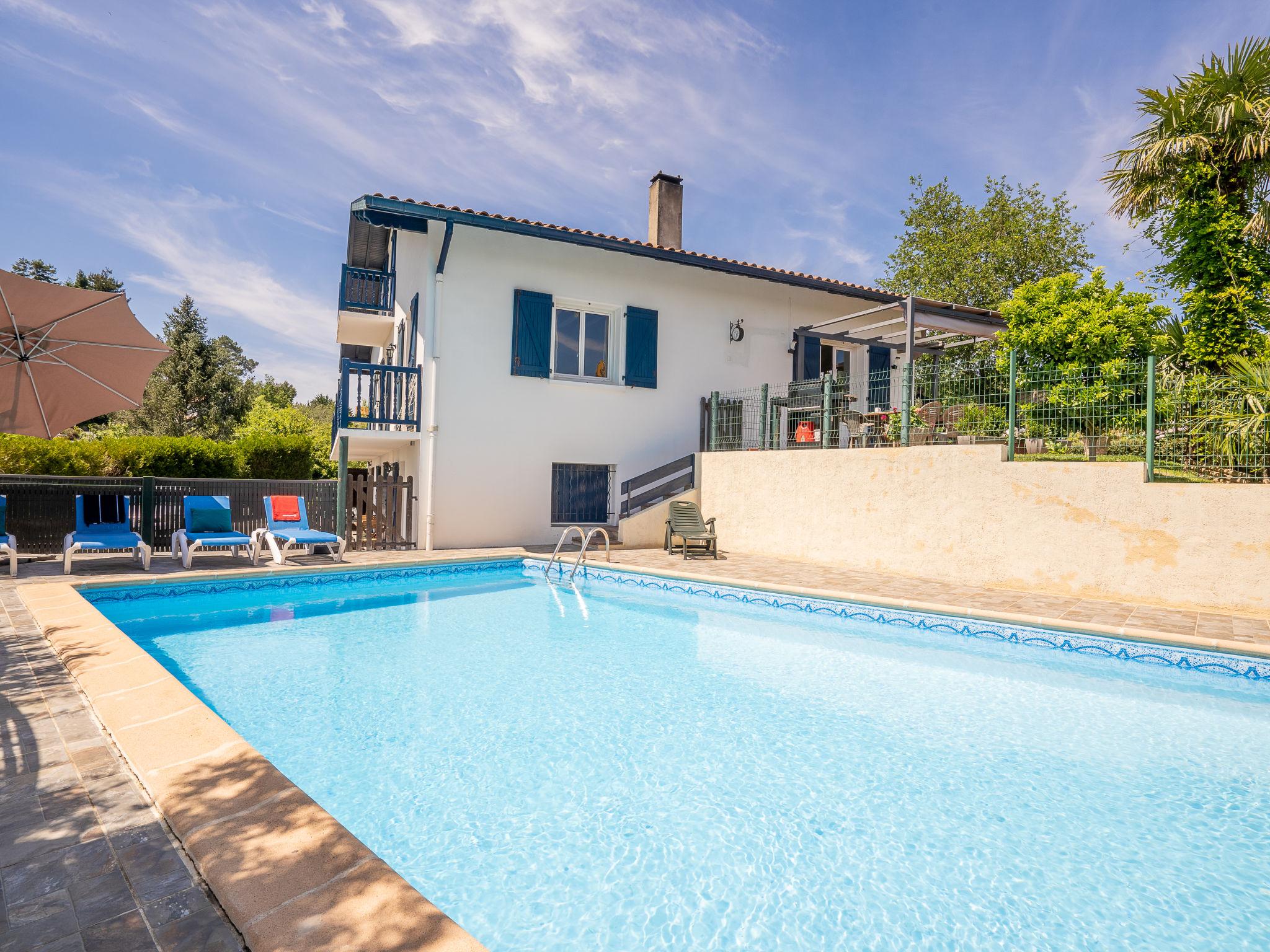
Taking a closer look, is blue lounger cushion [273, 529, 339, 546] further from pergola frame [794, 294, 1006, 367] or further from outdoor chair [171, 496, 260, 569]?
pergola frame [794, 294, 1006, 367]

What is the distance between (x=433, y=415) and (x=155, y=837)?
32.2 feet

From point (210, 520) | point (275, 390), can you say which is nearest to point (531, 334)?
point (210, 520)

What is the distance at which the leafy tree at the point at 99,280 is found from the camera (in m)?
38.2

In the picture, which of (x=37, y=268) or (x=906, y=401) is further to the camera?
(x=37, y=268)

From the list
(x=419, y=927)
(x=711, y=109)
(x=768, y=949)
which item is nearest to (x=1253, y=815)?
(x=768, y=949)

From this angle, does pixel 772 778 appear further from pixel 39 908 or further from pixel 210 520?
pixel 210 520

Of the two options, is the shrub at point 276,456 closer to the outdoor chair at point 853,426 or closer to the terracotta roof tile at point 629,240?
the terracotta roof tile at point 629,240

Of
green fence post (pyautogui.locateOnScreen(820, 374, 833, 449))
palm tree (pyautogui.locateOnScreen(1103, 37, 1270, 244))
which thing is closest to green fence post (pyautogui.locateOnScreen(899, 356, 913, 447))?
green fence post (pyautogui.locateOnScreen(820, 374, 833, 449))

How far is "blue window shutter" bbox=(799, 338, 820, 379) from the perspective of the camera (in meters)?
15.5

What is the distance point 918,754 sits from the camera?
430 cm

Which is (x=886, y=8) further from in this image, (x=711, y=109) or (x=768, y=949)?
(x=768, y=949)

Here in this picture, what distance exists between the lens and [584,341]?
13.6 m

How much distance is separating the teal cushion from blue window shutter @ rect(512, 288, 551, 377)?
5.35 m

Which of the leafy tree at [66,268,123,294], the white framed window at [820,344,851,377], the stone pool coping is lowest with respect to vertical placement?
the stone pool coping
